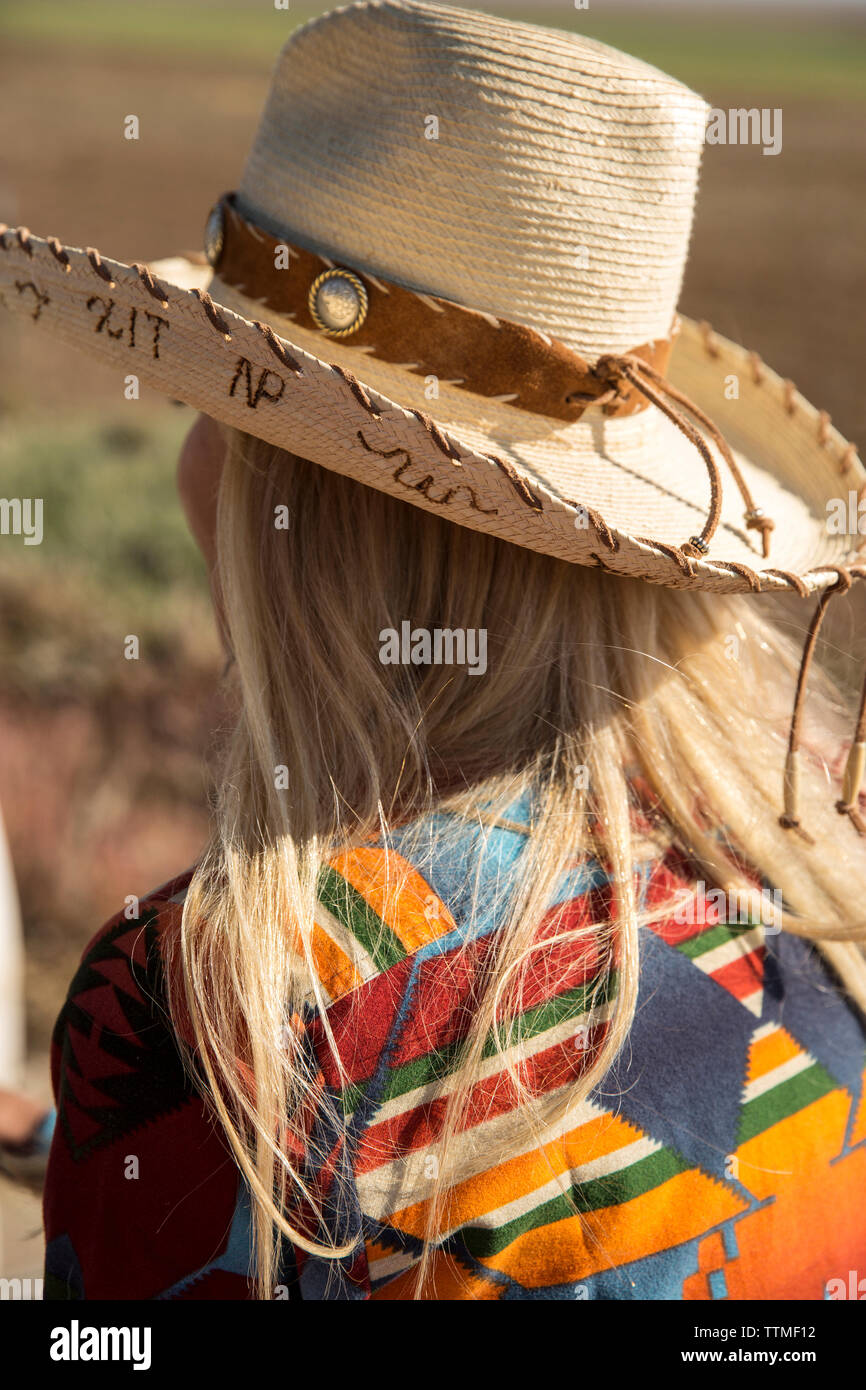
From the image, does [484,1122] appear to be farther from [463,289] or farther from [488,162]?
[488,162]

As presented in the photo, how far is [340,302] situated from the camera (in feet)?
4.77

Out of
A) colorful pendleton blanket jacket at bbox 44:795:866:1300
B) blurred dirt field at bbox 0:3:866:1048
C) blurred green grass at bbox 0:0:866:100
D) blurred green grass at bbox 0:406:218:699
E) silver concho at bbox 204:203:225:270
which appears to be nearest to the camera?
colorful pendleton blanket jacket at bbox 44:795:866:1300

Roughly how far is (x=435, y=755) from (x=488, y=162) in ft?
2.34

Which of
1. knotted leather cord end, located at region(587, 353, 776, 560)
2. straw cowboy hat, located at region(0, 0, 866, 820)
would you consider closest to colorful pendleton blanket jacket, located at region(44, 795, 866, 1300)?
straw cowboy hat, located at region(0, 0, 866, 820)

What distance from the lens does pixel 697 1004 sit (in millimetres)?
1324

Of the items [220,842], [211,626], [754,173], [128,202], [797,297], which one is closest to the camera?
[220,842]

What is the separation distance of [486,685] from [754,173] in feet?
53.9

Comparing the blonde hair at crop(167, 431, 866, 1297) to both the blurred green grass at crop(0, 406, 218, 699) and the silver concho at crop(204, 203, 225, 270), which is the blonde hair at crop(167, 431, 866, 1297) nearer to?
the silver concho at crop(204, 203, 225, 270)

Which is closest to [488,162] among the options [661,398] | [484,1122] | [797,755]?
[661,398]

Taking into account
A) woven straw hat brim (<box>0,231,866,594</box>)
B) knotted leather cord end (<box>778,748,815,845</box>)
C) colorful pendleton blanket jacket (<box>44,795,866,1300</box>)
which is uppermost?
Result: woven straw hat brim (<box>0,231,866,594</box>)

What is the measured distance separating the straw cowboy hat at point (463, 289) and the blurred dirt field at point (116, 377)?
68cm

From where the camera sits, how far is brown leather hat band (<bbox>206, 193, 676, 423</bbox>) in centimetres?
146
